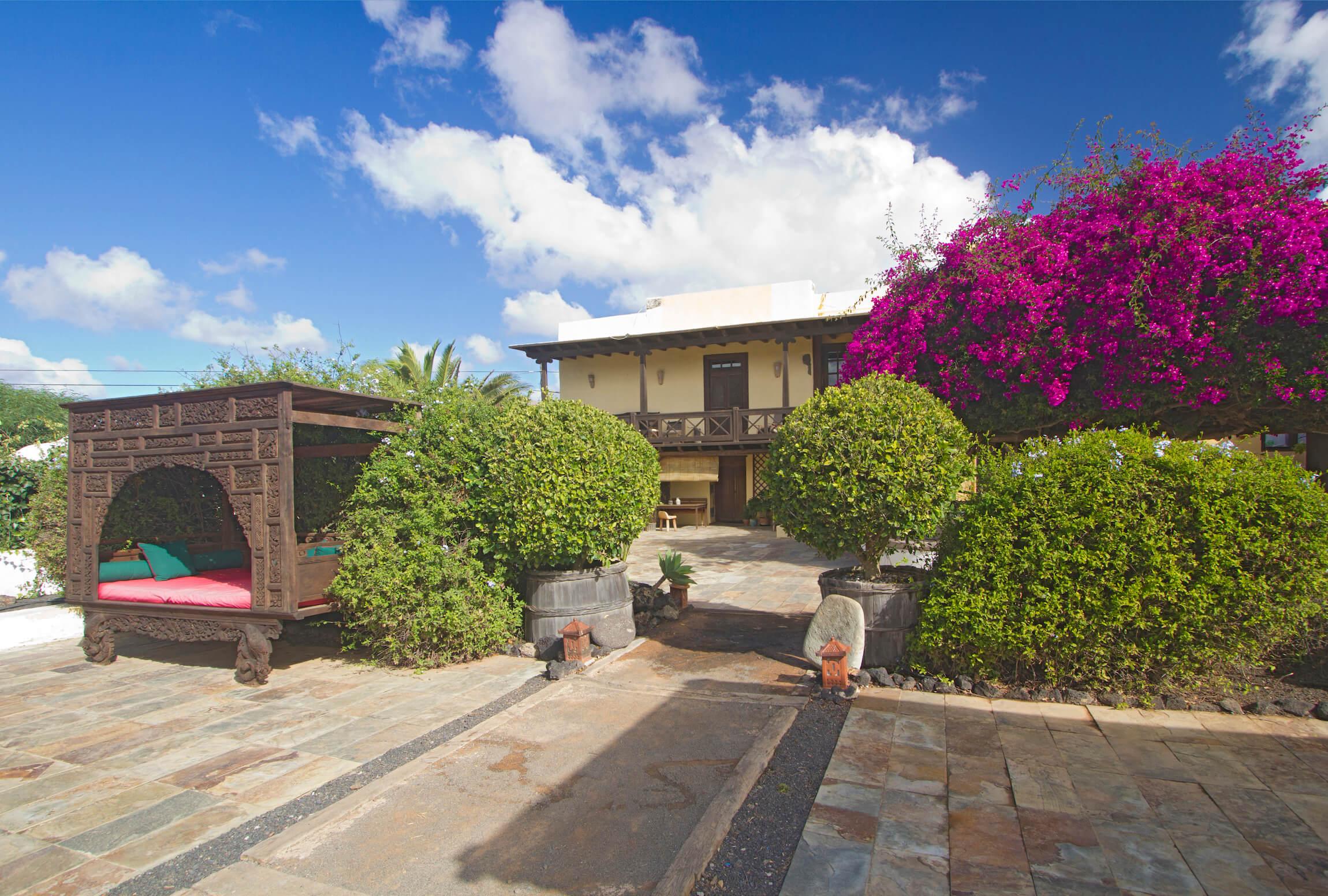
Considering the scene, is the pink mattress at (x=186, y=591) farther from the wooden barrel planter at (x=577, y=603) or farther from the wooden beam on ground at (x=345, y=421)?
the wooden barrel planter at (x=577, y=603)

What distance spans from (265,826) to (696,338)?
598 inches

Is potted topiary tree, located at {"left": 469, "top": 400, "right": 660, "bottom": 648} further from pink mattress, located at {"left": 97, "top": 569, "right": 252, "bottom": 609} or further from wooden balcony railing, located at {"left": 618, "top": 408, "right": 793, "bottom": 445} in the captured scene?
wooden balcony railing, located at {"left": 618, "top": 408, "right": 793, "bottom": 445}

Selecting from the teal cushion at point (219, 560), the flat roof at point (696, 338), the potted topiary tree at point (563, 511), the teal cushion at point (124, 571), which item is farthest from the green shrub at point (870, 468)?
the flat roof at point (696, 338)

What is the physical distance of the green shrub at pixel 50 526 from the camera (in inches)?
298

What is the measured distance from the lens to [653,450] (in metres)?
6.61

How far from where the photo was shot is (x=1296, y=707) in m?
4.00

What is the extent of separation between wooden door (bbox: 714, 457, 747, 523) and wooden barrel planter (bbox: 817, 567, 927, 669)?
1386 cm

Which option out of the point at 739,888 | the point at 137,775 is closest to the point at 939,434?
the point at 739,888

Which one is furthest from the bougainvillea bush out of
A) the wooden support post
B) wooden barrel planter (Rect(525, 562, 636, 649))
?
the wooden support post

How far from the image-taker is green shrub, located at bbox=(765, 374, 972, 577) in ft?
16.2

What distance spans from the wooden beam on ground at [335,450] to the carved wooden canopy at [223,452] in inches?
14.3

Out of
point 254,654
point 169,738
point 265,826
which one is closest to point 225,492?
point 254,654

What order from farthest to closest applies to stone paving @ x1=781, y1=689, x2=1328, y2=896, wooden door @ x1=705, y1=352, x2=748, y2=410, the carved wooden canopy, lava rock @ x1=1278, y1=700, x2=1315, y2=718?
wooden door @ x1=705, y1=352, x2=748, y2=410, the carved wooden canopy, lava rock @ x1=1278, y1=700, x2=1315, y2=718, stone paving @ x1=781, y1=689, x2=1328, y2=896

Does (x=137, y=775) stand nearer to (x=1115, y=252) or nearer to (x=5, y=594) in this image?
(x=5, y=594)
